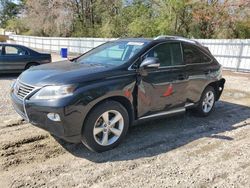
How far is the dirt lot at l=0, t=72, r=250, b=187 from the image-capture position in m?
3.29

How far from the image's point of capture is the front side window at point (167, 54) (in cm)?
463

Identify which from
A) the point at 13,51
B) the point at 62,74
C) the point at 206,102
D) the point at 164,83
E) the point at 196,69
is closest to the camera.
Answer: the point at 62,74

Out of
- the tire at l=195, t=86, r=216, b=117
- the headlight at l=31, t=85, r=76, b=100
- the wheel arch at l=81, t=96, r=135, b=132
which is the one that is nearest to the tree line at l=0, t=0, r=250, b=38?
the tire at l=195, t=86, r=216, b=117

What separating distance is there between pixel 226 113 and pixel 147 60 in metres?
3.09

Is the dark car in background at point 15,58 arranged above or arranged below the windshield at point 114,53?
below

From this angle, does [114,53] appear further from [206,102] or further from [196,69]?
[206,102]

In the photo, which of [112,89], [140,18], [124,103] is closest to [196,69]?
[124,103]

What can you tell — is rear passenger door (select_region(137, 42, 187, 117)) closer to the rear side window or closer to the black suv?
the black suv

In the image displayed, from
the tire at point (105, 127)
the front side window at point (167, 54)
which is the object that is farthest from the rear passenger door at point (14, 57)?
the tire at point (105, 127)

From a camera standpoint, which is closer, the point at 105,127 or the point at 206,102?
the point at 105,127

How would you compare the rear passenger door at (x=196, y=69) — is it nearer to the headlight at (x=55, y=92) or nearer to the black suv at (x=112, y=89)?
the black suv at (x=112, y=89)

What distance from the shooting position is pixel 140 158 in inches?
153

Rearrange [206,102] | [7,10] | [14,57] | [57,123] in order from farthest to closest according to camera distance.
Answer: [7,10] → [14,57] → [206,102] → [57,123]

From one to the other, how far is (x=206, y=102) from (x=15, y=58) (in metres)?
7.53
